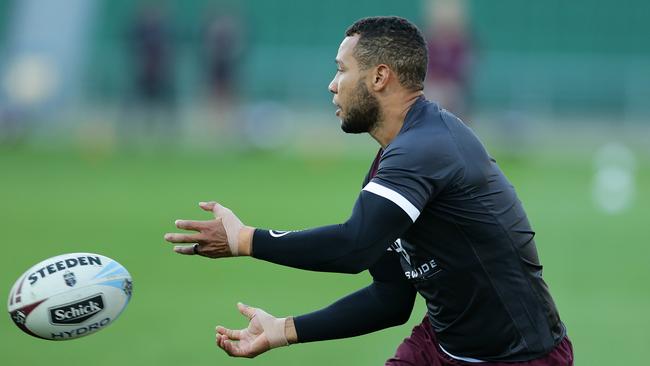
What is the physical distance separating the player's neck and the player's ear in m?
0.08

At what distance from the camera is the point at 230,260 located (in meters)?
12.8

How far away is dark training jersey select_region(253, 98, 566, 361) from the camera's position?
4.60 m

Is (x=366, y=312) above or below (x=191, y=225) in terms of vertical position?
below

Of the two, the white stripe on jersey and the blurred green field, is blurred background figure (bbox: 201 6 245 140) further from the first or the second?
the white stripe on jersey

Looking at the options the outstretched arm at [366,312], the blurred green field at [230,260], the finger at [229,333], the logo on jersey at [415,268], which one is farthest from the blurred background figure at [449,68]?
the finger at [229,333]

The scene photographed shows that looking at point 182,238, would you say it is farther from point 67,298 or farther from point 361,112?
point 361,112

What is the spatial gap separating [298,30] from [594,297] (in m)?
21.4

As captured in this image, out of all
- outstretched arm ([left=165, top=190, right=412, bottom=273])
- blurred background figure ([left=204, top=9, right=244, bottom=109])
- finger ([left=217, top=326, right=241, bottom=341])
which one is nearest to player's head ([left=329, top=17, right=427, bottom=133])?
outstretched arm ([left=165, top=190, right=412, bottom=273])

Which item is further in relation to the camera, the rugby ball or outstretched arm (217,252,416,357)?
outstretched arm (217,252,416,357)

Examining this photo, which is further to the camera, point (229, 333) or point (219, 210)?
point (229, 333)

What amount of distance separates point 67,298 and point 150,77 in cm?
1904

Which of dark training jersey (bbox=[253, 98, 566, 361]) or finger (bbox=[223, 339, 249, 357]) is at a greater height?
dark training jersey (bbox=[253, 98, 566, 361])

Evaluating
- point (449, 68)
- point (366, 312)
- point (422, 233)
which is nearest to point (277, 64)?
point (449, 68)

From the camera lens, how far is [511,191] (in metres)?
5.01
